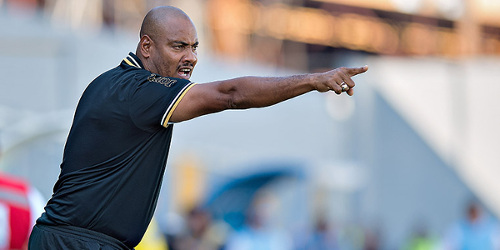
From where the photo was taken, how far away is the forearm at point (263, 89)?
421 centimetres

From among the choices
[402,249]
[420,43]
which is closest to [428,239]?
[402,249]

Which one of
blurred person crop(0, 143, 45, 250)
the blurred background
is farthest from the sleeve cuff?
the blurred background

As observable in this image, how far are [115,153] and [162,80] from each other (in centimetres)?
41

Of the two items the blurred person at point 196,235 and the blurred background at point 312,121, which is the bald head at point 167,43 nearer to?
the blurred person at point 196,235

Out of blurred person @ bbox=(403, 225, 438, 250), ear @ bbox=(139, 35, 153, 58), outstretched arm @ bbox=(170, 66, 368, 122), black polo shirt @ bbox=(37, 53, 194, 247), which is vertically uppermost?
ear @ bbox=(139, 35, 153, 58)

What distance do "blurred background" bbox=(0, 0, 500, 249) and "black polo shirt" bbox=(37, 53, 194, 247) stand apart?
6377 mm

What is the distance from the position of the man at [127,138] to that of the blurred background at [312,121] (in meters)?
6.37

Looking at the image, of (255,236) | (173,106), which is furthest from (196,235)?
(173,106)

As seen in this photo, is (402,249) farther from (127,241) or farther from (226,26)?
(127,241)

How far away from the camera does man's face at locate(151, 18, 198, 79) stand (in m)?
4.60

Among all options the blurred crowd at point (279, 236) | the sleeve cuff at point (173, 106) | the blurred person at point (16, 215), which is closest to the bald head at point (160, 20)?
the sleeve cuff at point (173, 106)

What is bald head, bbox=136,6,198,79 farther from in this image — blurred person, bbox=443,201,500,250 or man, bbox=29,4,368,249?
blurred person, bbox=443,201,500,250

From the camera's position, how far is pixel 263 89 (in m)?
4.25

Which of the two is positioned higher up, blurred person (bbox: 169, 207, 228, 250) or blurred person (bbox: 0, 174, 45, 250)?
blurred person (bbox: 0, 174, 45, 250)
